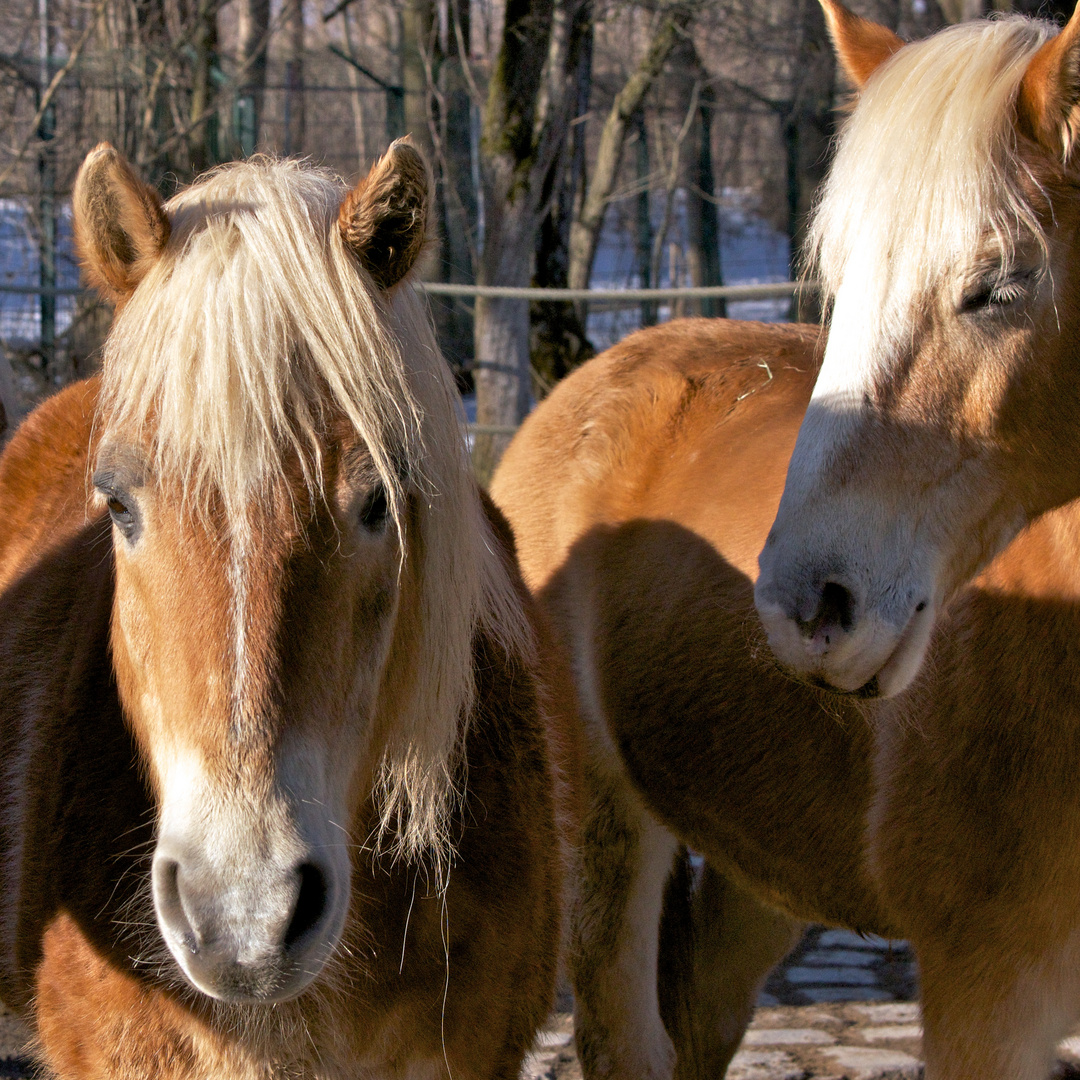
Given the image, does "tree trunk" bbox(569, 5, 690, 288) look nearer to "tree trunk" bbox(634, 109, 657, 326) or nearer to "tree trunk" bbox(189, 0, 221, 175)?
"tree trunk" bbox(634, 109, 657, 326)

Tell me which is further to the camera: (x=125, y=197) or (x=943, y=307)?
(x=943, y=307)

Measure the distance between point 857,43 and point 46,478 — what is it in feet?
6.27

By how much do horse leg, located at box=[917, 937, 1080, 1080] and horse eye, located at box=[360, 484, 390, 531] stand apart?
4.45 ft

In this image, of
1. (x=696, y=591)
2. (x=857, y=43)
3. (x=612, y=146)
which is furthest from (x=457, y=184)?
(x=857, y=43)

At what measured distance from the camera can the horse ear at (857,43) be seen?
232 centimetres

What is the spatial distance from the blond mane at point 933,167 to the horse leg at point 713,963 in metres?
1.86

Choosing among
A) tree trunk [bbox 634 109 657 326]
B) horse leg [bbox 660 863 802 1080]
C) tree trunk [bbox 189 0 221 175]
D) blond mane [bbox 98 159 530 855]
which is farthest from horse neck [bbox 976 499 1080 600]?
tree trunk [bbox 634 109 657 326]

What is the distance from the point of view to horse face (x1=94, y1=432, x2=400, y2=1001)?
135 cm

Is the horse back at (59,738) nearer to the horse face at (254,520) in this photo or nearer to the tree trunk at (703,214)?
the horse face at (254,520)

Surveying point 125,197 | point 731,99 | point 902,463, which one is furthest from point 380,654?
point 731,99

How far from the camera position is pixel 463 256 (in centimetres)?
1135

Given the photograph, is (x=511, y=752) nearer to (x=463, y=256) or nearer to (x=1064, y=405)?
(x=1064, y=405)

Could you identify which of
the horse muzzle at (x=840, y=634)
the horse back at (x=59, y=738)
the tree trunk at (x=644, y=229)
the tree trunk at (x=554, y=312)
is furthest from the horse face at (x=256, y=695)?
the tree trunk at (x=644, y=229)

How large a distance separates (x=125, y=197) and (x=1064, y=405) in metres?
1.46
